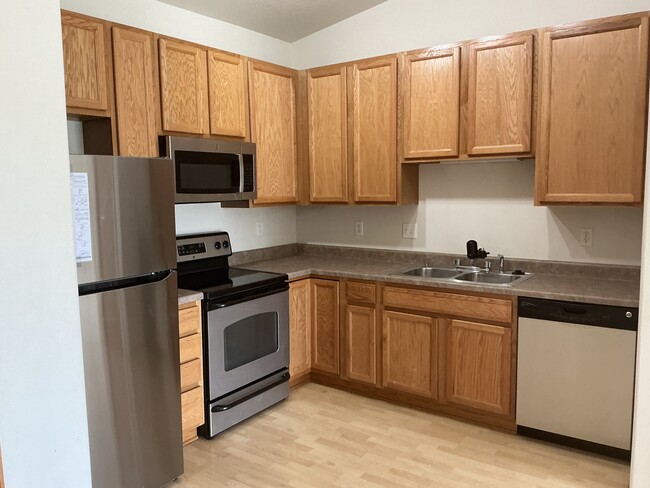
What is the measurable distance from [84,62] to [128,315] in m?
1.30

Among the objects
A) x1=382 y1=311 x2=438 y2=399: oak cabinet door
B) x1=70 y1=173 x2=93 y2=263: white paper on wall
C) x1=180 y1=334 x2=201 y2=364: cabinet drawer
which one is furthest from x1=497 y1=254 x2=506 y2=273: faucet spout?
x1=70 y1=173 x2=93 y2=263: white paper on wall

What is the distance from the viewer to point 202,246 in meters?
3.42

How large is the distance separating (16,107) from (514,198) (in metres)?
2.85

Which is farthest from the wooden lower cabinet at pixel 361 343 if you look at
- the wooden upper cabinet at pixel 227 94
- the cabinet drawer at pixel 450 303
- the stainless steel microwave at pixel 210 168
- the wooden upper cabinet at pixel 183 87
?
the wooden upper cabinet at pixel 183 87

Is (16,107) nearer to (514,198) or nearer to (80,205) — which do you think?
(80,205)

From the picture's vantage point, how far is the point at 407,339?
325 centimetres

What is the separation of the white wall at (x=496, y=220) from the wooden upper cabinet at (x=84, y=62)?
2103mm

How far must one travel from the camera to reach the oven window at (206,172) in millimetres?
2969

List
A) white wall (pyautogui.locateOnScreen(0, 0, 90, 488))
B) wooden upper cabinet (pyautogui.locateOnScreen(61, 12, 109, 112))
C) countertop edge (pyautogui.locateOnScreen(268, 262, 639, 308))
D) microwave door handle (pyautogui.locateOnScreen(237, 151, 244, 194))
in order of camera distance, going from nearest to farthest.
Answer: white wall (pyautogui.locateOnScreen(0, 0, 90, 488)), wooden upper cabinet (pyautogui.locateOnScreen(61, 12, 109, 112)), countertop edge (pyautogui.locateOnScreen(268, 262, 639, 308)), microwave door handle (pyautogui.locateOnScreen(237, 151, 244, 194))

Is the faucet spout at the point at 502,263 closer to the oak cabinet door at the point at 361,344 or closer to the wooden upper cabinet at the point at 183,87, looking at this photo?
the oak cabinet door at the point at 361,344

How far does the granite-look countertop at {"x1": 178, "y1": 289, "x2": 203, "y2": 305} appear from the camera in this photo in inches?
106

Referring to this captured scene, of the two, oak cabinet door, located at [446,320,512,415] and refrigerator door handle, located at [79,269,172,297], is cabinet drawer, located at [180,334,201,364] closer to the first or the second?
refrigerator door handle, located at [79,269,172,297]

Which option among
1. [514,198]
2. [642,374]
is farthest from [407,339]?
[642,374]

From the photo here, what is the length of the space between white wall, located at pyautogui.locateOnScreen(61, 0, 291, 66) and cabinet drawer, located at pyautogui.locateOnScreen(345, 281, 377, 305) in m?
1.91
